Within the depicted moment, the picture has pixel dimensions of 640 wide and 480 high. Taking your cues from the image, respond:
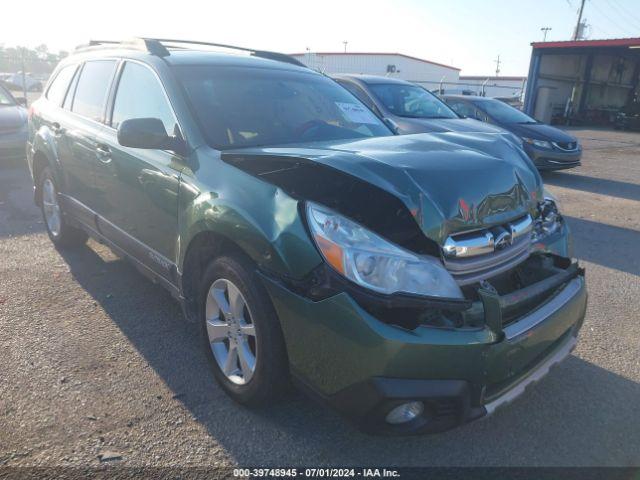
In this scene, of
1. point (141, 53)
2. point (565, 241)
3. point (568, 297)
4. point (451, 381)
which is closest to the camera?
point (451, 381)

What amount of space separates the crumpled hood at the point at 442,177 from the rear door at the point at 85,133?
174 centimetres

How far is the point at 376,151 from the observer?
2.46m

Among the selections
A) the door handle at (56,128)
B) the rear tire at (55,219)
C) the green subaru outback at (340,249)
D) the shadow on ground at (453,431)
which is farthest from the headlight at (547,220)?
the rear tire at (55,219)

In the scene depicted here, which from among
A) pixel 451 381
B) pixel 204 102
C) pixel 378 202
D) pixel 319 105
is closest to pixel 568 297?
pixel 451 381

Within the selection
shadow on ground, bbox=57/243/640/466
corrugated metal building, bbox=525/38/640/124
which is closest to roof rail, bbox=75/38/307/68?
shadow on ground, bbox=57/243/640/466

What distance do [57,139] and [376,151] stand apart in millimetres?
3295

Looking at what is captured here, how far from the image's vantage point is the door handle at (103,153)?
3.53 metres

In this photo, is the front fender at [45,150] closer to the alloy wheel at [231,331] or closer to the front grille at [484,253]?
the alloy wheel at [231,331]

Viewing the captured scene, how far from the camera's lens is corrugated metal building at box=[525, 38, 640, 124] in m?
27.3

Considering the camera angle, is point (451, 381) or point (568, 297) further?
point (568, 297)

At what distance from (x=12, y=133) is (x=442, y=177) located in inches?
355

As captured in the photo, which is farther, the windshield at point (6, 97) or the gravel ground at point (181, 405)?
the windshield at point (6, 97)

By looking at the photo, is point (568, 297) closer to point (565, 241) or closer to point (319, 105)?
point (565, 241)

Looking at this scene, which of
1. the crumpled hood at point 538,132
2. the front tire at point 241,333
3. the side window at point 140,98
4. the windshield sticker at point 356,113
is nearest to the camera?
the front tire at point 241,333
